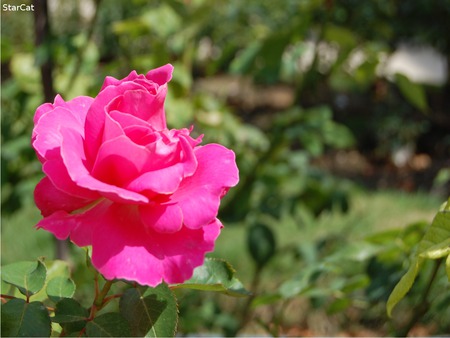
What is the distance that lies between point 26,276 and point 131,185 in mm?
135

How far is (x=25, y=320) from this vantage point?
1.50 feet

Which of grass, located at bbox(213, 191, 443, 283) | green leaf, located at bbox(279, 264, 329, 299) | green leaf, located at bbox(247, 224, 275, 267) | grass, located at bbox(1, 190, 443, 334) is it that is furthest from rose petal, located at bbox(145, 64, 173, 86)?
grass, located at bbox(213, 191, 443, 283)

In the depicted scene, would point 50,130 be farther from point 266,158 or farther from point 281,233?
point 281,233

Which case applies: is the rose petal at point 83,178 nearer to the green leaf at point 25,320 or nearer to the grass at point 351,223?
the green leaf at point 25,320

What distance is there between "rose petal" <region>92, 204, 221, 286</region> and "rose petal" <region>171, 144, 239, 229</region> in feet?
0.04

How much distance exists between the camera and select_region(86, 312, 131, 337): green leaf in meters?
0.47

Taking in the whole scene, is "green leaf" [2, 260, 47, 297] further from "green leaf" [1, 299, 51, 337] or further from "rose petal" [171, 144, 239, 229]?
"rose petal" [171, 144, 239, 229]

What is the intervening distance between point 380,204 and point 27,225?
5.80 ft

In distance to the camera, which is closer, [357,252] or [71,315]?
[71,315]

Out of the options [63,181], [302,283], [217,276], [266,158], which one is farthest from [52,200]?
[266,158]

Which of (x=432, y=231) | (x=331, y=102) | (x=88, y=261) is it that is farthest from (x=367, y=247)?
(x=331, y=102)

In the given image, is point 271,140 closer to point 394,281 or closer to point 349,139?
point 349,139

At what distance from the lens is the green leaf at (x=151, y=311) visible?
465 millimetres

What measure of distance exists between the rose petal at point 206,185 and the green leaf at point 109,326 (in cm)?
9
